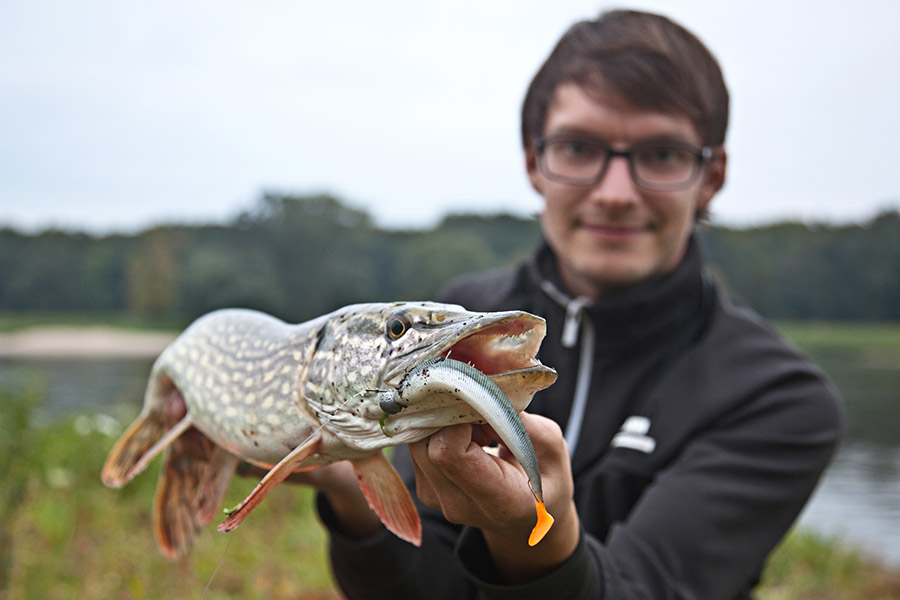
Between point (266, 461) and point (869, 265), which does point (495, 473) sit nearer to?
point (266, 461)

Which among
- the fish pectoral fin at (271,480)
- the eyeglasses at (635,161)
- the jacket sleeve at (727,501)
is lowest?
the jacket sleeve at (727,501)

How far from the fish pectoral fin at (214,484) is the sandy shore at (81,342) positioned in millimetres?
23649

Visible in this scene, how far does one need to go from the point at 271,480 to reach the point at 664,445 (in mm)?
1371

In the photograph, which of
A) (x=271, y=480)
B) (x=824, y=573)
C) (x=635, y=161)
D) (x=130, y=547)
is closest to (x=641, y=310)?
(x=635, y=161)

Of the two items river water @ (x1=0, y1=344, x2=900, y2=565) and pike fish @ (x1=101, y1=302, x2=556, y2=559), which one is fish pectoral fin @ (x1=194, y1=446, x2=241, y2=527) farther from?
river water @ (x1=0, y1=344, x2=900, y2=565)

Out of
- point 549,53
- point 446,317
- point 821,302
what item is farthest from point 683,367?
point 821,302

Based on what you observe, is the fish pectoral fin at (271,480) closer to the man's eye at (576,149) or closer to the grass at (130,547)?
the man's eye at (576,149)

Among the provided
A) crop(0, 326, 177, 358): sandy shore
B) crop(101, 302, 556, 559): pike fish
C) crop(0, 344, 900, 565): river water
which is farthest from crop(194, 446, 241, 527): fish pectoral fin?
crop(0, 326, 177, 358): sandy shore

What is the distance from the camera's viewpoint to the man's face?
2.23 metres

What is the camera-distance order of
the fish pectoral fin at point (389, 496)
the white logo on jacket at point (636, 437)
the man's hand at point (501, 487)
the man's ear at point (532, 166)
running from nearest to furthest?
A: the man's hand at point (501, 487) < the fish pectoral fin at point (389, 496) < the white logo on jacket at point (636, 437) < the man's ear at point (532, 166)

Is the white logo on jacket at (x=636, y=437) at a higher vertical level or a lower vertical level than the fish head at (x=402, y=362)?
lower

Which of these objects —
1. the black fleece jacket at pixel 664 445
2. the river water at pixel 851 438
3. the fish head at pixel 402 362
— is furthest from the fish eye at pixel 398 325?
the river water at pixel 851 438

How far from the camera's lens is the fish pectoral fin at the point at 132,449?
1.82 metres

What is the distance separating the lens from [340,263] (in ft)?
77.0
